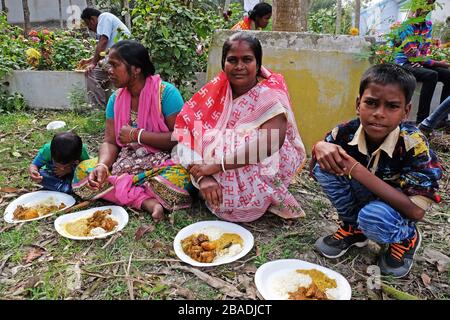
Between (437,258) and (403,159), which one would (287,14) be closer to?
(403,159)

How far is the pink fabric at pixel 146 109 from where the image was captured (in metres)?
2.85

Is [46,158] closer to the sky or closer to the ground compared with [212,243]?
closer to the sky

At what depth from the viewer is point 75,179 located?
286 cm

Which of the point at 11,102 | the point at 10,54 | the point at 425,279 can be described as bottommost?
the point at 425,279

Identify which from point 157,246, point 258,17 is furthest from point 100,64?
point 157,246

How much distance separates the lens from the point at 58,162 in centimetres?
287

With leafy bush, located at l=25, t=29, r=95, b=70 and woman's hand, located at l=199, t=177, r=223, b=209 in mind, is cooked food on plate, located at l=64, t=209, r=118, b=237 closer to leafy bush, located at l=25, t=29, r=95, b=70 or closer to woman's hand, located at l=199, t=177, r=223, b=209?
woman's hand, located at l=199, t=177, r=223, b=209

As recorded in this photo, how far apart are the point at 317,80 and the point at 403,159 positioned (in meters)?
1.89

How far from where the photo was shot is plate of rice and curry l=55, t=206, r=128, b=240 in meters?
2.45

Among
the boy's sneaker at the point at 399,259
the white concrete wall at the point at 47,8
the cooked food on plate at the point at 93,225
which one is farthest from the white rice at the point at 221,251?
the white concrete wall at the point at 47,8

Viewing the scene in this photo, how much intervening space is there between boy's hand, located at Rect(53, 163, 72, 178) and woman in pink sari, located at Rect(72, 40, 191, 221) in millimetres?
147

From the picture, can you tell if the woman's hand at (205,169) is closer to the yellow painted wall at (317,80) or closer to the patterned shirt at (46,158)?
the patterned shirt at (46,158)

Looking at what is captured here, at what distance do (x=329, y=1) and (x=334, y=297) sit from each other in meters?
28.8

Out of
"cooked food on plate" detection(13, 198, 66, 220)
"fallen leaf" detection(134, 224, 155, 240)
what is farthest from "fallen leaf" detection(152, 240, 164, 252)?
"cooked food on plate" detection(13, 198, 66, 220)
